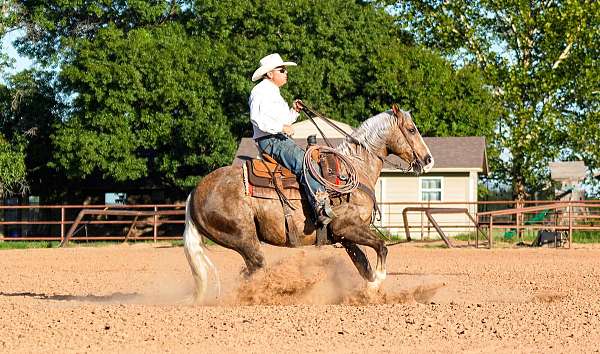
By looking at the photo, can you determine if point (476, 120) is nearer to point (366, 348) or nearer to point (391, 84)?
point (391, 84)

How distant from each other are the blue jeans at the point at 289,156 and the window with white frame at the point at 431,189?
944 inches

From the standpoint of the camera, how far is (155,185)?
42.3 meters

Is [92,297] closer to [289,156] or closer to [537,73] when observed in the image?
[289,156]

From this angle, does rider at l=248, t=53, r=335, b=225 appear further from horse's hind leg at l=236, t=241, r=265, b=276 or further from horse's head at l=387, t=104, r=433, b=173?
horse's head at l=387, t=104, r=433, b=173

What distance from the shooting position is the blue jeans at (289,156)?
10609 mm

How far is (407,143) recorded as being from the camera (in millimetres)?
11570

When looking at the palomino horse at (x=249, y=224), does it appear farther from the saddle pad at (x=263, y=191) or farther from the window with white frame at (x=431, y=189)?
the window with white frame at (x=431, y=189)

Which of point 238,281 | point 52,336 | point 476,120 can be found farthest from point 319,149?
point 476,120

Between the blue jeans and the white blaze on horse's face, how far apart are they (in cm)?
125

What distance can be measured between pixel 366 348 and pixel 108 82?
100ft

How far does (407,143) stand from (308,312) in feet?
9.26

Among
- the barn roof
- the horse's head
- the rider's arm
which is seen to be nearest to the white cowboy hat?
the rider's arm

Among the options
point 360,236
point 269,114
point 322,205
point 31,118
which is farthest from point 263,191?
point 31,118

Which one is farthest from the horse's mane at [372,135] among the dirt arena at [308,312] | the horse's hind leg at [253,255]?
the horse's hind leg at [253,255]
